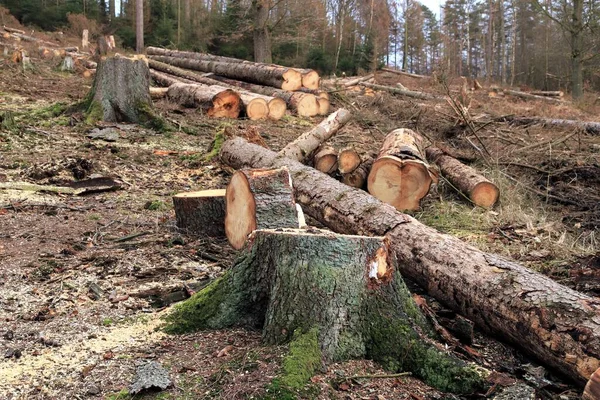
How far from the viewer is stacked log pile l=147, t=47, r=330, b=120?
11.4 meters

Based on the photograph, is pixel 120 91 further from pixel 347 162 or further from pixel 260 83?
pixel 260 83

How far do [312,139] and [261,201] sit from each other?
3.66m

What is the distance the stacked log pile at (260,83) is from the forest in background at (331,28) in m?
4.33

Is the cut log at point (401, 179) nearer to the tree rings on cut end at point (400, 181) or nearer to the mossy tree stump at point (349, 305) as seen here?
the tree rings on cut end at point (400, 181)

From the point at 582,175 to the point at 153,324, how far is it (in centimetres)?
589

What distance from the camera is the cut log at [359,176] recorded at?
6.53 meters

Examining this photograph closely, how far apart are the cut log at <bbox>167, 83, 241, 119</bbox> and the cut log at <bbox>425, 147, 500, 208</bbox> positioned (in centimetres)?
540

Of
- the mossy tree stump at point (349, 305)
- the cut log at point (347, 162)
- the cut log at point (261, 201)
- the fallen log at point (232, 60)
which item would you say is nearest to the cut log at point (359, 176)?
the cut log at point (347, 162)

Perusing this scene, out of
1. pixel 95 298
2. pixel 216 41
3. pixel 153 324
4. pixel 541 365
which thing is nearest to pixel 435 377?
pixel 541 365

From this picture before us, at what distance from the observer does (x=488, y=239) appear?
5.14 meters

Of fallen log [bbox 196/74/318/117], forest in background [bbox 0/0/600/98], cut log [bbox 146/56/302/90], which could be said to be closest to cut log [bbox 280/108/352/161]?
fallen log [bbox 196/74/318/117]

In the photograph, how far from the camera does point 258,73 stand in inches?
540

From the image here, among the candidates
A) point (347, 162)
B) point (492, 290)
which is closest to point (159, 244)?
point (492, 290)

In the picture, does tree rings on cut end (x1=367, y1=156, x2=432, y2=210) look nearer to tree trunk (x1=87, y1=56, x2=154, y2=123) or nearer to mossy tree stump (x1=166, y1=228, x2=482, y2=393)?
mossy tree stump (x1=166, y1=228, x2=482, y2=393)
